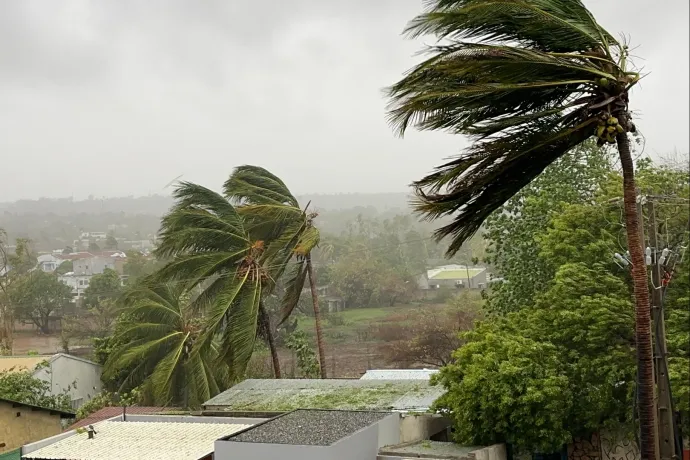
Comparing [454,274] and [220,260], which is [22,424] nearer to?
[220,260]

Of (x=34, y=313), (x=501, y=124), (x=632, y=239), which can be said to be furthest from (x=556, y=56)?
(x=34, y=313)

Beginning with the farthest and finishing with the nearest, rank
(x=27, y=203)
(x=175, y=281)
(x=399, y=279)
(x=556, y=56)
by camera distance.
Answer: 1. (x=27, y=203)
2. (x=399, y=279)
3. (x=175, y=281)
4. (x=556, y=56)

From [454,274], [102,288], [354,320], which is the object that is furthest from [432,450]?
[454,274]

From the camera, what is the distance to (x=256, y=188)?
2023 cm

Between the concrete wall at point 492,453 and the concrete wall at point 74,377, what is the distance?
1699cm

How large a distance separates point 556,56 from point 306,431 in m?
7.32

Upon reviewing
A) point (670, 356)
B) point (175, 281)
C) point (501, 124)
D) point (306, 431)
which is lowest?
point (306, 431)

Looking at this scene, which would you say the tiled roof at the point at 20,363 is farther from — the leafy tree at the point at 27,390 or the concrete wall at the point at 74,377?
the concrete wall at the point at 74,377

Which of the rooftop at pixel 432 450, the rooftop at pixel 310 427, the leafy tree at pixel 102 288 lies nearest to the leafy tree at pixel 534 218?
the rooftop at pixel 432 450

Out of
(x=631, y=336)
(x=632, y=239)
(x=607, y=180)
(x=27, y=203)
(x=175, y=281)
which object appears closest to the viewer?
(x=632, y=239)

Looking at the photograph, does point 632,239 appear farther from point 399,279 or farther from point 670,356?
point 399,279

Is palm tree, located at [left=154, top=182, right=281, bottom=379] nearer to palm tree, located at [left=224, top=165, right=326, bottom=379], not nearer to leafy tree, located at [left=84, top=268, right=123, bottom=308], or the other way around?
palm tree, located at [left=224, top=165, right=326, bottom=379]

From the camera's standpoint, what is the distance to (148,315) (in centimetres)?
2209

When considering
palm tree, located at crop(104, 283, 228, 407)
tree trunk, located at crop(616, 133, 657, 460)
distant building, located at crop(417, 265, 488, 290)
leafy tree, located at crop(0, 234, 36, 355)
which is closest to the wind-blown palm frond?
tree trunk, located at crop(616, 133, 657, 460)
